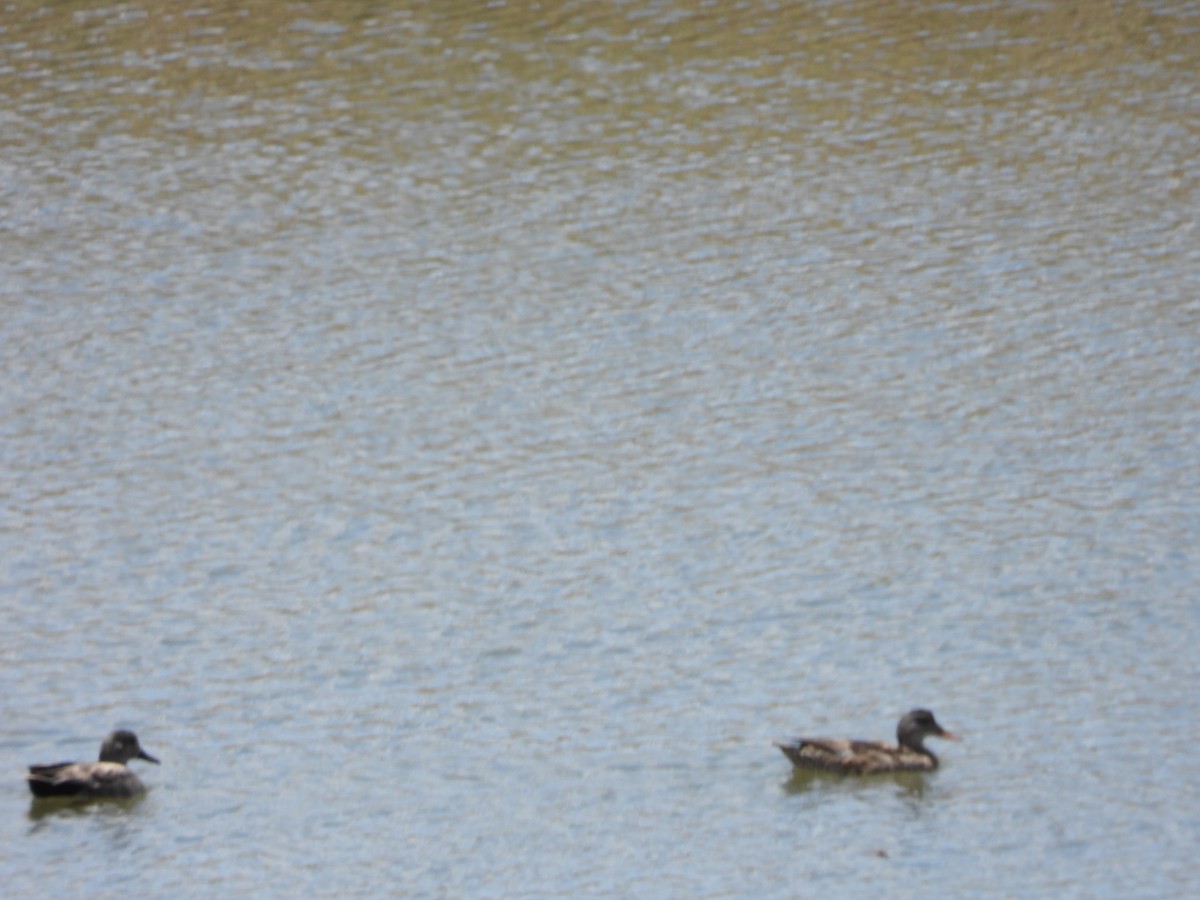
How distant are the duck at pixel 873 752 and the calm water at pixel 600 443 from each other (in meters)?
0.20

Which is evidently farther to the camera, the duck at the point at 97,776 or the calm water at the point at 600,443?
the duck at the point at 97,776

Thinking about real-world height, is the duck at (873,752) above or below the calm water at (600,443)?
below

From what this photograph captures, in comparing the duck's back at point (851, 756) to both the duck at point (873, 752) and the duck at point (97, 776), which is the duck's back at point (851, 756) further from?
the duck at point (97, 776)

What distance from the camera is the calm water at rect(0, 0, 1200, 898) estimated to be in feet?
58.0

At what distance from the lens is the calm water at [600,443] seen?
58.0 ft

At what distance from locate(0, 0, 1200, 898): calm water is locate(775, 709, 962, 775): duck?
196 mm

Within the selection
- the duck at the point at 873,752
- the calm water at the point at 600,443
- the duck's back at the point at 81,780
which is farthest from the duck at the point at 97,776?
the duck at the point at 873,752

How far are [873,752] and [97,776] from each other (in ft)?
16.9

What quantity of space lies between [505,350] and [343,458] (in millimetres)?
2858

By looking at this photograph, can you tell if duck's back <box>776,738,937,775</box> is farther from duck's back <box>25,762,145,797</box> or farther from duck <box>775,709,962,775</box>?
duck's back <box>25,762,145,797</box>

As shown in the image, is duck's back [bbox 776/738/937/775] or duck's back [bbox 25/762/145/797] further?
duck's back [bbox 25/762/145/797]

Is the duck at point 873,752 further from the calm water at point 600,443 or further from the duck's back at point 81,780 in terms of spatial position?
the duck's back at point 81,780

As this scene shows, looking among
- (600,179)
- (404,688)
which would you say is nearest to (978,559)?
(404,688)

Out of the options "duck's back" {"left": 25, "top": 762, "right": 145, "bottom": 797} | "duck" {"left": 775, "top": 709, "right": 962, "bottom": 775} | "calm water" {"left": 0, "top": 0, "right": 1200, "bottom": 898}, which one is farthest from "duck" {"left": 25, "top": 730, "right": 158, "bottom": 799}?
"duck" {"left": 775, "top": 709, "right": 962, "bottom": 775}
